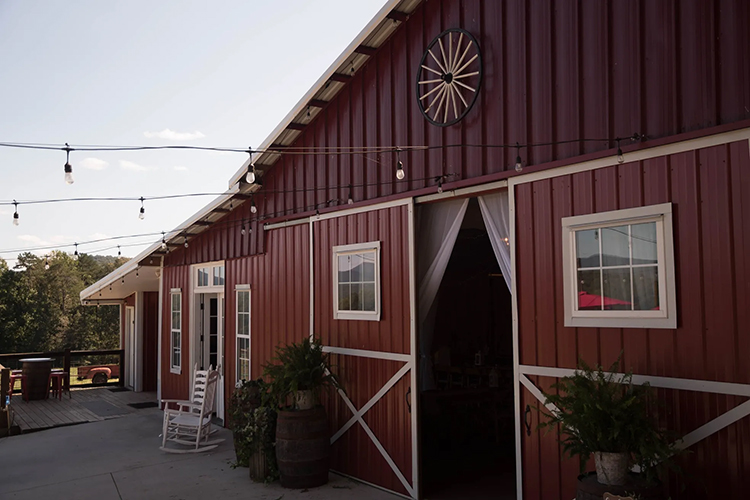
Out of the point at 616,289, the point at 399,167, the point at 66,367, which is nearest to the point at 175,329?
the point at 66,367

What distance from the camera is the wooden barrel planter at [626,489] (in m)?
4.02

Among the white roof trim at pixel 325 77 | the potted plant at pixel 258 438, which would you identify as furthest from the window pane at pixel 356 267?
the white roof trim at pixel 325 77

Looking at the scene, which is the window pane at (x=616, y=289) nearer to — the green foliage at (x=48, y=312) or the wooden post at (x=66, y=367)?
the wooden post at (x=66, y=367)

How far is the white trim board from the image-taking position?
4242mm

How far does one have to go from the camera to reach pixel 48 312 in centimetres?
3359

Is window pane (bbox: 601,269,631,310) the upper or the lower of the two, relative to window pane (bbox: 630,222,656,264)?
lower

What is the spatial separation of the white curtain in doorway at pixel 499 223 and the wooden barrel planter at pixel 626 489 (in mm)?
2047

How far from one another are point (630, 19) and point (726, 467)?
328 cm

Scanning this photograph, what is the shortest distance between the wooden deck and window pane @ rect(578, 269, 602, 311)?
31.8 feet

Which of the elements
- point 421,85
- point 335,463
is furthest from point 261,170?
point 335,463

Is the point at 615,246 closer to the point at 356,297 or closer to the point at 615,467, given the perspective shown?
the point at 615,467

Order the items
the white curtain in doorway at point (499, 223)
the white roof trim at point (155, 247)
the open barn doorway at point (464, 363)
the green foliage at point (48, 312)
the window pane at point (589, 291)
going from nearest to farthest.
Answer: the window pane at point (589, 291)
the white curtain in doorway at point (499, 223)
the open barn doorway at point (464, 363)
the white roof trim at point (155, 247)
the green foliage at point (48, 312)

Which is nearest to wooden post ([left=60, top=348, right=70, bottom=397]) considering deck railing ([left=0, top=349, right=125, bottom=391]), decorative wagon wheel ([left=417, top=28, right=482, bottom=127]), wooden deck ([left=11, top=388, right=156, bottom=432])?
deck railing ([left=0, top=349, right=125, bottom=391])

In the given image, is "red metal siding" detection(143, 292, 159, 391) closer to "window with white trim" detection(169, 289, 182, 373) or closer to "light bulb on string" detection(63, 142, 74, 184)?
"window with white trim" detection(169, 289, 182, 373)
